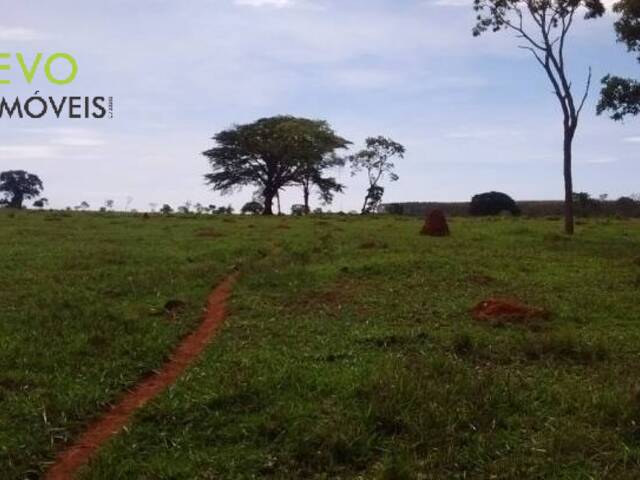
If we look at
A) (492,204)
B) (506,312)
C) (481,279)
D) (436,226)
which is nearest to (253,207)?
(492,204)

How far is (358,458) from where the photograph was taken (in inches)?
259

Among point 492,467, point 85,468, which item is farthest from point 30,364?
point 492,467

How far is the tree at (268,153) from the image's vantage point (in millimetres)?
58812

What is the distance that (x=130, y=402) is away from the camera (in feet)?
26.6

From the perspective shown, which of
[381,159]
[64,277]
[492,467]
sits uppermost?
[381,159]

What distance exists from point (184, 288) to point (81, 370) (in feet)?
19.5

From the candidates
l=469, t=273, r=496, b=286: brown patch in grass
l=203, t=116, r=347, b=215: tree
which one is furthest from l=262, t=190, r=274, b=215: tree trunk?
l=469, t=273, r=496, b=286: brown patch in grass

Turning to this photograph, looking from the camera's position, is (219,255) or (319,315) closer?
(319,315)

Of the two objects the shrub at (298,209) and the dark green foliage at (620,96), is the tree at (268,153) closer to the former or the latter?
the shrub at (298,209)

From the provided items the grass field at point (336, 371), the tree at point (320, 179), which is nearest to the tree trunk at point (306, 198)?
the tree at point (320, 179)

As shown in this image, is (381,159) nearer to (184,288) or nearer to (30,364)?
(184,288)

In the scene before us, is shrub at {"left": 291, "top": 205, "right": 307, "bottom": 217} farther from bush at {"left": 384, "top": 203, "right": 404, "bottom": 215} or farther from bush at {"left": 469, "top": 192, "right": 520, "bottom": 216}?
bush at {"left": 469, "top": 192, "right": 520, "bottom": 216}

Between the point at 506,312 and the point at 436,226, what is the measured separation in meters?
15.0

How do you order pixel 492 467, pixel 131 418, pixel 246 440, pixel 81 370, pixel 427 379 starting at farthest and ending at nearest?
pixel 81 370
pixel 427 379
pixel 131 418
pixel 246 440
pixel 492 467
